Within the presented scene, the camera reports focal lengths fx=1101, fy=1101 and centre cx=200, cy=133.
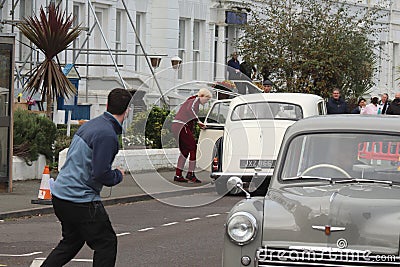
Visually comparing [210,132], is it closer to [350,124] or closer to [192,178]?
[192,178]

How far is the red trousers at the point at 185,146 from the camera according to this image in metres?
23.2

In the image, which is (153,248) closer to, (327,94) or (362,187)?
(362,187)

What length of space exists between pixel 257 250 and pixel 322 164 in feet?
4.73

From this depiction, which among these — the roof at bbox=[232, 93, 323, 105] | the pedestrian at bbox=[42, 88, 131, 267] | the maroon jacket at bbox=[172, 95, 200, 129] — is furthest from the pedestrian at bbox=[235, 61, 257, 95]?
the pedestrian at bbox=[42, 88, 131, 267]

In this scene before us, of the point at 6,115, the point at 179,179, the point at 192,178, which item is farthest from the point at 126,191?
the point at 6,115

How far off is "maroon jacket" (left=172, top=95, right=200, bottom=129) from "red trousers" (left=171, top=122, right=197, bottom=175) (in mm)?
158

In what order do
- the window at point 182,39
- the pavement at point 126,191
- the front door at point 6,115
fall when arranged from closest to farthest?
1. the pavement at point 126,191
2. the front door at point 6,115
3. the window at point 182,39

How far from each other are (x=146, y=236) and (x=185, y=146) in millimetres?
7957

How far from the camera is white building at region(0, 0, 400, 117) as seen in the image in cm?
3262

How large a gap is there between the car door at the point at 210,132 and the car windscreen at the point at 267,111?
109cm

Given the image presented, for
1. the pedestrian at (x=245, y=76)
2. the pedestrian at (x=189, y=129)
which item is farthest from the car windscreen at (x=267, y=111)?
the pedestrian at (x=245, y=76)

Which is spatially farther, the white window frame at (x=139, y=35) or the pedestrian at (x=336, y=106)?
the white window frame at (x=139, y=35)

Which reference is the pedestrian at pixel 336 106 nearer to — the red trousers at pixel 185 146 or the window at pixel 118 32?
the red trousers at pixel 185 146

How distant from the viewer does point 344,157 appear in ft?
32.8
